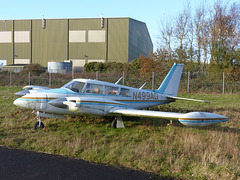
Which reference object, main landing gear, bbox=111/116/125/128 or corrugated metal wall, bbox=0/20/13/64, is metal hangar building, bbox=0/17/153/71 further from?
main landing gear, bbox=111/116/125/128

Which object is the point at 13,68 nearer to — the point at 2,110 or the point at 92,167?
the point at 2,110

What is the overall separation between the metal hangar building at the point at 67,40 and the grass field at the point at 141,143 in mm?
37459

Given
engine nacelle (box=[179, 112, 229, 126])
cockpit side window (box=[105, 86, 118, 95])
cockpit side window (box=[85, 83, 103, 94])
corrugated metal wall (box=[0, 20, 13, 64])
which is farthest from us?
corrugated metal wall (box=[0, 20, 13, 64])

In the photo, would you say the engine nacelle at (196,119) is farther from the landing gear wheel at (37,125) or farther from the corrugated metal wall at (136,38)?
Result: the corrugated metal wall at (136,38)

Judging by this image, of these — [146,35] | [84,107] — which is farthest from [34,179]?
[146,35]

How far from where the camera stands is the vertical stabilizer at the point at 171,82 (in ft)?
40.9

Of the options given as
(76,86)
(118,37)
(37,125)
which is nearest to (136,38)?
(118,37)

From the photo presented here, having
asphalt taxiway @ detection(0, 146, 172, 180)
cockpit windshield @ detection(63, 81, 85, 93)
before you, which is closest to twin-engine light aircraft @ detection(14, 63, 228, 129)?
cockpit windshield @ detection(63, 81, 85, 93)

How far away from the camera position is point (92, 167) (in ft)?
19.1

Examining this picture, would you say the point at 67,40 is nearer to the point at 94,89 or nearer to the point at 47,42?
the point at 47,42

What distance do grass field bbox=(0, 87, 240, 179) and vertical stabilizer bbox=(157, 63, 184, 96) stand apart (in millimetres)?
2260

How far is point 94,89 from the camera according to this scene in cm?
980

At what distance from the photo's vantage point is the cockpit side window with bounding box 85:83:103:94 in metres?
9.66

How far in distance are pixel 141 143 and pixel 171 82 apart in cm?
578
